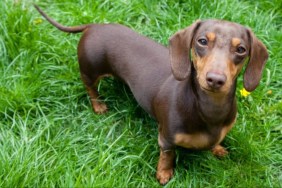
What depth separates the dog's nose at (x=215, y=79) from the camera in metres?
2.68

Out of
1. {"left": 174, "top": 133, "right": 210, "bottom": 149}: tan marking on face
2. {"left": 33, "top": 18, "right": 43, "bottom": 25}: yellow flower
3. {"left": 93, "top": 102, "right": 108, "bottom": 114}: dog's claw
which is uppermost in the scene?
{"left": 33, "top": 18, "right": 43, "bottom": 25}: yellow flower

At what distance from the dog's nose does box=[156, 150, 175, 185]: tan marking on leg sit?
922 mm

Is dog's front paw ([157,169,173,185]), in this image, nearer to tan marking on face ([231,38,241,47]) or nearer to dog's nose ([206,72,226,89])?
dog's nose ([206,72,226,89])

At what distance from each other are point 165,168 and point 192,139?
410 millimetres

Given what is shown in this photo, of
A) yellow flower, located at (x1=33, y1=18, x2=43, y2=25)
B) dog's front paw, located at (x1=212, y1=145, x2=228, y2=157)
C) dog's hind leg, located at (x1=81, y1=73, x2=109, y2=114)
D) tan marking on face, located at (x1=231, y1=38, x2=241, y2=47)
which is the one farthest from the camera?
yellow flower, located at (x1=33, y1=18, x2=43, y2=25)

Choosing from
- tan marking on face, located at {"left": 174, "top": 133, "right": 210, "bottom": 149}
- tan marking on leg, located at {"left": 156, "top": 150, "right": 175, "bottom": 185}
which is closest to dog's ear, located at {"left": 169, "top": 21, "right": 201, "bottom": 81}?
tan marking on face, located at {"left": 174, "top": 133, "right": 210, "bottom": 149}

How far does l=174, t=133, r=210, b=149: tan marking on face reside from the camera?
10.6 ft

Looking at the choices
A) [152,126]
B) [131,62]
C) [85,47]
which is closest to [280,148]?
[152,126]

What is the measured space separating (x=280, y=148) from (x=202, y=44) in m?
1.33

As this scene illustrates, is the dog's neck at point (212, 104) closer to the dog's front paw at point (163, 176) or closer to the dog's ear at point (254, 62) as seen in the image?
the dog's ear at point (254, 62)

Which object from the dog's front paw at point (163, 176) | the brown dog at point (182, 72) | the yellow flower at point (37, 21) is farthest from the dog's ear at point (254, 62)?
the yellow flower at point (37, 21)

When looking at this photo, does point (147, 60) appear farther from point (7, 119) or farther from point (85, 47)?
point (7, 119)

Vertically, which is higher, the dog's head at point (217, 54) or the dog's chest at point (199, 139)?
Result: the dog's head at point (217, 54)

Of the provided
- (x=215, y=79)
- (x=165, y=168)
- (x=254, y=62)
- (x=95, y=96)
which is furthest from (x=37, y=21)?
(x=215, y=79)
